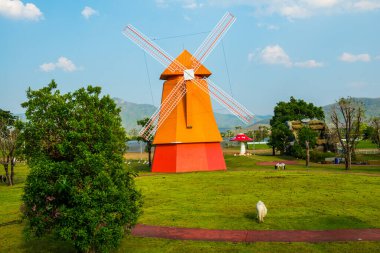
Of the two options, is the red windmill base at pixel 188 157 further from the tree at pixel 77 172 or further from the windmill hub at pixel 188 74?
the tree at pixel 77 172

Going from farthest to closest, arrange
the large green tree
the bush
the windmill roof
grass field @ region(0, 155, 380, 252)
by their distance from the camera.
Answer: the large green tree
the bush
the windmill roof
grass field @ region(0, 155, 380, 252)

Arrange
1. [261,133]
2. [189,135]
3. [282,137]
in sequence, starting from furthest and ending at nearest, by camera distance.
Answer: [261,133] < [282,137] < [189,135]

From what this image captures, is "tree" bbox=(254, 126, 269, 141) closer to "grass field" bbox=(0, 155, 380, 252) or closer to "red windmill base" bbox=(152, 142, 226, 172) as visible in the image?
"red windmill base" bbox=(152, 142, 226, 172)

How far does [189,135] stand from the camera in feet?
147

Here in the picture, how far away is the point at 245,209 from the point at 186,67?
28046 mm

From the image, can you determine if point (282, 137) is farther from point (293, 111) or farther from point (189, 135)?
point (189, 135)

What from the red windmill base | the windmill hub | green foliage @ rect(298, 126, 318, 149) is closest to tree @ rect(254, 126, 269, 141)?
green foliage @ rect(298, 126, 318, 149)

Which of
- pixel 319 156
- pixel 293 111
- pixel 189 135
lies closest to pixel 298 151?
pixel 319 156

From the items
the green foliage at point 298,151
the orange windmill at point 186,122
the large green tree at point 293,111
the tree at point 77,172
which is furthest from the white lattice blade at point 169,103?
the large green tree at point 293,111

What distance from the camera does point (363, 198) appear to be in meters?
23.6

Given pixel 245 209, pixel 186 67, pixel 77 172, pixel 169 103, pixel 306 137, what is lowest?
pixel 245 209

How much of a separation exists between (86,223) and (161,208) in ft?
34.3

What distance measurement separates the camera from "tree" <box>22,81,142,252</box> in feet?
42.7

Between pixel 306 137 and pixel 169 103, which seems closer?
pixel 169 103
